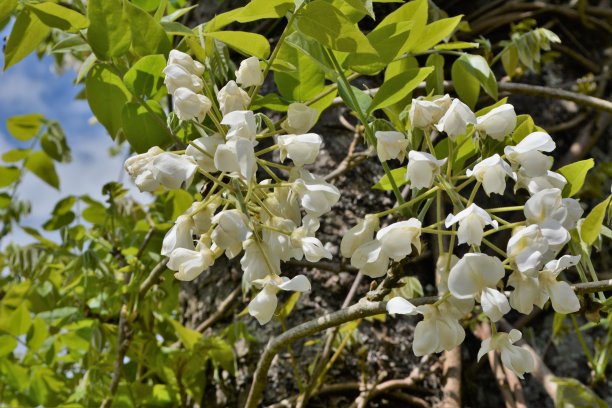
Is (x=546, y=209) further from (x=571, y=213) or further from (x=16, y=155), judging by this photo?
(x=16, y=155)

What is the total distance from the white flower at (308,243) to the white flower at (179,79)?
0.13 metres

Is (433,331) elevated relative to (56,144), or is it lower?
elevated

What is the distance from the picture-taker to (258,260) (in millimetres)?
540

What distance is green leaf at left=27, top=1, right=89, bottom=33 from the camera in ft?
2.13

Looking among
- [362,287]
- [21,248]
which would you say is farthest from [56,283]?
[362,287]

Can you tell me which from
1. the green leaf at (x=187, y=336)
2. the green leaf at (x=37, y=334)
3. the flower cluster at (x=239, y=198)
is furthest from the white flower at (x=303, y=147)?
the green leaf at (x=37, y=334)

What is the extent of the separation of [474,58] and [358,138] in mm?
434

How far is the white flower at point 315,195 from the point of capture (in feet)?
1.69

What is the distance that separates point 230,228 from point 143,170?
0.26 feet

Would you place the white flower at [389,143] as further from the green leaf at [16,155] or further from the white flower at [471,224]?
the green leaf at [16,155]

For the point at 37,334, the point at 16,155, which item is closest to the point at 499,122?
the point at 37,334

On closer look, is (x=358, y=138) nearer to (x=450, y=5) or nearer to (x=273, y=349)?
(x=450, y=5)

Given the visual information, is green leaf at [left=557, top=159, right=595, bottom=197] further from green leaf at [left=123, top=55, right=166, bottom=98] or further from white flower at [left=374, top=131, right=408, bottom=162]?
green leaf at [left=123, top=55, right=166, bottom=98]

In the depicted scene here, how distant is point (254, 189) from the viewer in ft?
1.81
